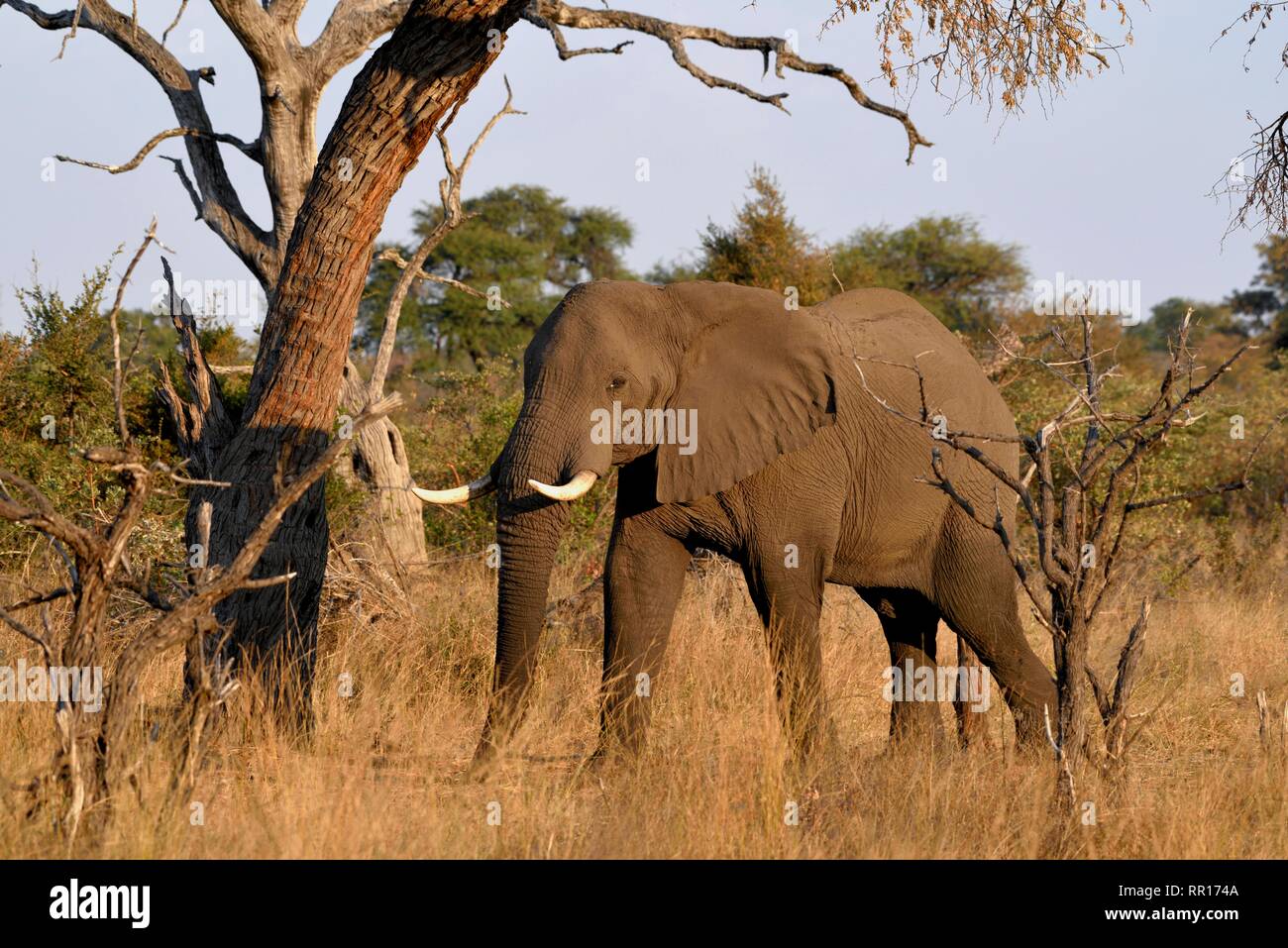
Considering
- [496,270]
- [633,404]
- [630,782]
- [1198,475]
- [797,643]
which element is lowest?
[630,782]

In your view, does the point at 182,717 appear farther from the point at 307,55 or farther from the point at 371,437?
the point at 307,55

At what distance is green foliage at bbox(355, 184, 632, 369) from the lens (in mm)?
30156

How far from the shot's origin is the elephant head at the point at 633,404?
19.9 feet

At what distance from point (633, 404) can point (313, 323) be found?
160 centimetres

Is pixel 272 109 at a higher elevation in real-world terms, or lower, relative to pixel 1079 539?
higher

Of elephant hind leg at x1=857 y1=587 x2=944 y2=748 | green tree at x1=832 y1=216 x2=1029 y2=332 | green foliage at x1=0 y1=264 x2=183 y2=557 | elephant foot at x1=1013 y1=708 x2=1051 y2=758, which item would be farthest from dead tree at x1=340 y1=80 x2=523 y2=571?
green tree at x1=832 y1=216 x2=1029 y2=332

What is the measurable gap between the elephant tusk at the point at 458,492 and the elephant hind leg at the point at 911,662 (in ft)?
7.33

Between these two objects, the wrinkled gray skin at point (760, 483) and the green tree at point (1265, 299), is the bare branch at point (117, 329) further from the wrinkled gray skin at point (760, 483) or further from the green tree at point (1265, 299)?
the green tree at point (1265, 299)

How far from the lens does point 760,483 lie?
652 cm

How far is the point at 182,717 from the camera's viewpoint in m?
4.91

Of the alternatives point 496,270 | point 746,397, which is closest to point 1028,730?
point 746,397

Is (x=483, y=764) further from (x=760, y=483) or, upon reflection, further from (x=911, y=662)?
(x=911, y=662)

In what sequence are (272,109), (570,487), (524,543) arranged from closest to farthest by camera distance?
(570,487), (524,543), (272,109)
